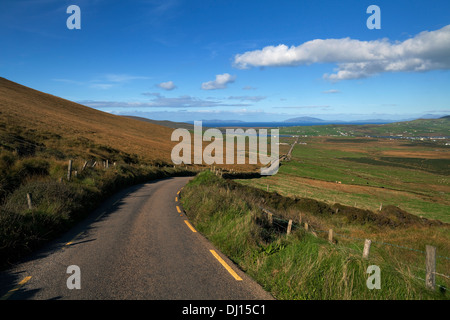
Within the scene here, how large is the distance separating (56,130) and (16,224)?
37377 millimetres

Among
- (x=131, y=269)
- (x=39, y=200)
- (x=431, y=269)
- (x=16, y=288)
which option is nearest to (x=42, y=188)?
(x=39, y=200)

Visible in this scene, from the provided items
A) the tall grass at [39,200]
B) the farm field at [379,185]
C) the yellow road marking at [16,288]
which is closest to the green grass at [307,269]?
the yellow road marking at [16,288]

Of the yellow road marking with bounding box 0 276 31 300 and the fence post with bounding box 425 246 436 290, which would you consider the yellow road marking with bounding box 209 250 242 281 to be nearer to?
the fence post with bounding box 425 246 436 290

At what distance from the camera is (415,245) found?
1340cm

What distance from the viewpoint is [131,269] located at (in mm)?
5758

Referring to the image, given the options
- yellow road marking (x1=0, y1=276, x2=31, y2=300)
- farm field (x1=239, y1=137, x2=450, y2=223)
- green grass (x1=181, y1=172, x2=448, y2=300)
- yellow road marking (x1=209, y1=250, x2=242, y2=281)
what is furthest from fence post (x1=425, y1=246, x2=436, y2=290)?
farm field (x1=239, y1=137, x2=450, y2=223)

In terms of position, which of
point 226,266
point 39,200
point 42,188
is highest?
point 42,188

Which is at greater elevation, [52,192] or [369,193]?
[52,192]

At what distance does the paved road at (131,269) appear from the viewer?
472 centimetres

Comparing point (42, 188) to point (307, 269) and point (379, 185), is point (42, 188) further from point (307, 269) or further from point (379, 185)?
point (379, 185)

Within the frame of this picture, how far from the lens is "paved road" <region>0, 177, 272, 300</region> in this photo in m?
4.72

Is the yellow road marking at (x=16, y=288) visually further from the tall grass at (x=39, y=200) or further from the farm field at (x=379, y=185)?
the farm field at (x=379, y=185)
